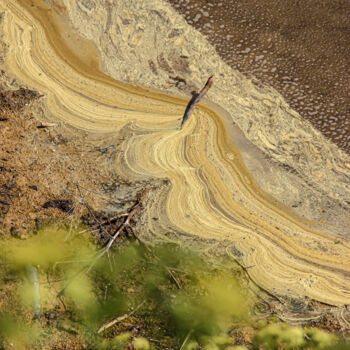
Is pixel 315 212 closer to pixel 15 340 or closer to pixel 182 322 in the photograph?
pixel 182 322

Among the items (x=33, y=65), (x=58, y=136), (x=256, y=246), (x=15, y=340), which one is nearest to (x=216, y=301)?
(x=256, y=246)

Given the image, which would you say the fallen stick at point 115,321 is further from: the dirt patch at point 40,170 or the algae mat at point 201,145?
the dirt patch at point 40,170

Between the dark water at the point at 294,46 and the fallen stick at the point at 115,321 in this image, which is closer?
the fallen stick at the point at 115,321

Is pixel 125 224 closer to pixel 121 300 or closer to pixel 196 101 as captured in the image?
pixel 121 300

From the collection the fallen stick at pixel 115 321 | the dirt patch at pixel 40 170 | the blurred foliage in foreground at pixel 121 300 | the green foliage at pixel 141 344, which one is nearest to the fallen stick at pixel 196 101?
the dirt patch at pixel 40 170

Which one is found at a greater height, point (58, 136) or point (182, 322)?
point (58, 136)

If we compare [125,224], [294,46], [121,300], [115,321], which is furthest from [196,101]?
[115,321]
